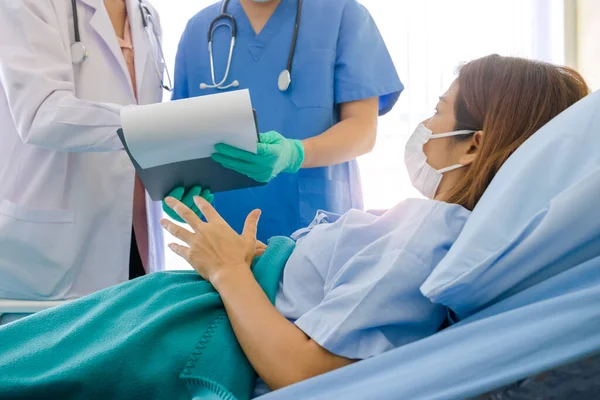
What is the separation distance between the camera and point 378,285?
31.7 inches

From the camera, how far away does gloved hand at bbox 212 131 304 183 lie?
1183mm

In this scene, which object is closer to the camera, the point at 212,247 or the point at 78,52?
the point at 212,247

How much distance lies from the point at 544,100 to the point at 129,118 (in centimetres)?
73

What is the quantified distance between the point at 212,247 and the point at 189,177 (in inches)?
10.1

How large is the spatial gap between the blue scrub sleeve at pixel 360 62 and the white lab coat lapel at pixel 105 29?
60cm

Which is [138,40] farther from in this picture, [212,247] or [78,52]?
[212,247]

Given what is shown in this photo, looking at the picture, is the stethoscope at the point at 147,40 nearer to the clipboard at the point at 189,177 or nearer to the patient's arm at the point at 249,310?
the clipboard at the point at 189,177

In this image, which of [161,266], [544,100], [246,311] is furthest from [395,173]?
[246,311]

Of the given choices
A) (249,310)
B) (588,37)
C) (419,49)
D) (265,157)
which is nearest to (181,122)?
(265,157)

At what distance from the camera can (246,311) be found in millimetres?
890

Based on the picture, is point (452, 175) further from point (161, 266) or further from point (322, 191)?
point (161, 266)

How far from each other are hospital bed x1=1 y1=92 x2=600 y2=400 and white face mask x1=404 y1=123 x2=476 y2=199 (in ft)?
0.87

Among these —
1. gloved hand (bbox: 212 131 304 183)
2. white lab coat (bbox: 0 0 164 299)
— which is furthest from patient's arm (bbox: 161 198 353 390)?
white lab coat (bbox: 0 0 164 299)

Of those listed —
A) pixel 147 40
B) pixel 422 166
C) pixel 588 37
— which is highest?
pixel 147 40
